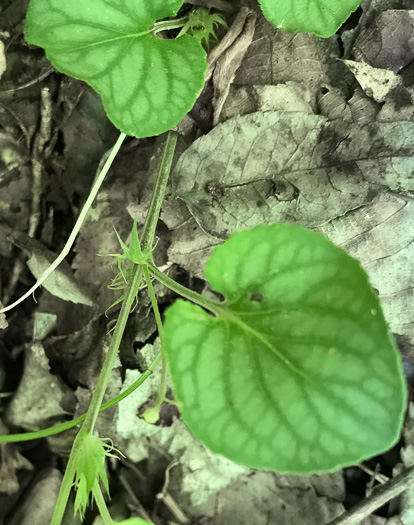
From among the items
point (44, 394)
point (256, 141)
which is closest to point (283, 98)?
point (256, 141)

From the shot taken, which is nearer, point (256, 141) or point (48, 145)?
point (256, 141)

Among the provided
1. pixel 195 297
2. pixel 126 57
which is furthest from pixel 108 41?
pixel 195 297

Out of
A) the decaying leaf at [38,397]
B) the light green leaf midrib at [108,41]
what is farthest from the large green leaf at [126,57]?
the decaying leaf at [38,397]

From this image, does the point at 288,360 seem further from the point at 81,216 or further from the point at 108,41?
the point at 108,41

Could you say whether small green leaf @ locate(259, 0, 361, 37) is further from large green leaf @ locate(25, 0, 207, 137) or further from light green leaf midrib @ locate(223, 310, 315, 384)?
light green leaf midrib @ locate(223, 310, 315, 384)

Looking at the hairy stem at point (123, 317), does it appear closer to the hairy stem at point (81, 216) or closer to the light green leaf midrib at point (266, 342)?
the hairy stem at point (81, 216)

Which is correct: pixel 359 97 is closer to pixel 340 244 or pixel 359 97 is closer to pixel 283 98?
pixel 283 98
